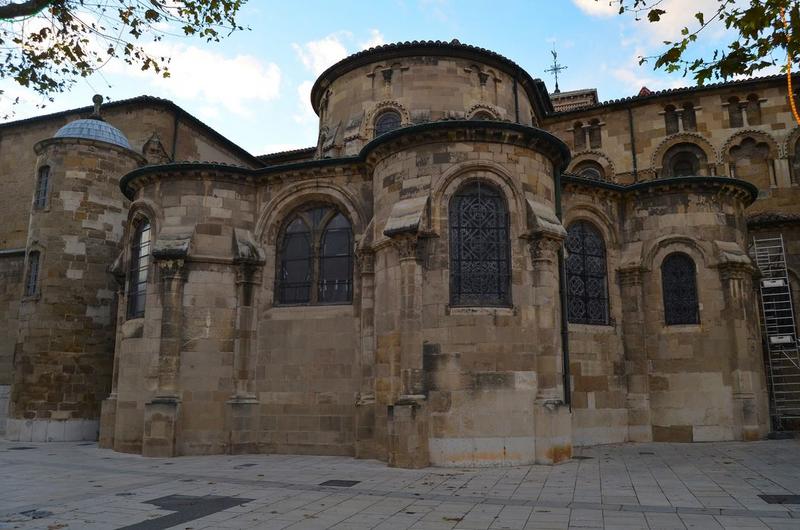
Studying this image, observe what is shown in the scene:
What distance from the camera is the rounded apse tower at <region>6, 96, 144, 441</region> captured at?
66.0 ft

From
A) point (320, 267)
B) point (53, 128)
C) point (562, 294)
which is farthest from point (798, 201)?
point (53, 128)

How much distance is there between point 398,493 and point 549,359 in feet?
16.3

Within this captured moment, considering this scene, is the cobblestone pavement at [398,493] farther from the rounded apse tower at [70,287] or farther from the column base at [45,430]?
the rounded apse tower at [70,287]

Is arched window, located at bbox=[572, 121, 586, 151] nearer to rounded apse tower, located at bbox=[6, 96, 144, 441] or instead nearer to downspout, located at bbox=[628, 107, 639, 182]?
downspout, located at bbox=[628, 107, 639, 182]

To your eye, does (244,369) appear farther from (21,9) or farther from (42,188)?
(42,188)

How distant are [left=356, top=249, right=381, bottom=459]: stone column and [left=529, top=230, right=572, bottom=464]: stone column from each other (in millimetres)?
3837

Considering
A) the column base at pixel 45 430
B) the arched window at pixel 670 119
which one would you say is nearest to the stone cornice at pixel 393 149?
the column base at pixel 45 430

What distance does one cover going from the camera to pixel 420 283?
543 inches

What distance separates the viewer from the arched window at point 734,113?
23.5 m

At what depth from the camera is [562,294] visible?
616 inches

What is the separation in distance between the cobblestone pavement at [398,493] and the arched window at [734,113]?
13.5 metres

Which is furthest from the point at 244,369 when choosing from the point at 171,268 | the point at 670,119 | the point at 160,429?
the point at 670,119

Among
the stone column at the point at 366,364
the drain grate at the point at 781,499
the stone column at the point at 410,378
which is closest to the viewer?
the drain grate at the point at 781,499

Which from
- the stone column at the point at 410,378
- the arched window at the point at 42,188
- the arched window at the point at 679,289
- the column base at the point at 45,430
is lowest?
the column base at the point at 45,430
